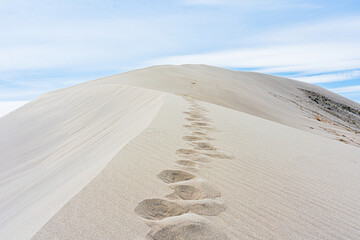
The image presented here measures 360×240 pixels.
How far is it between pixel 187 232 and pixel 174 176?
743 mm

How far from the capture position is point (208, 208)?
1.79m

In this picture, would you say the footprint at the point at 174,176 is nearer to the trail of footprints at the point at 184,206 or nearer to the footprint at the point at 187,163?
the trail of footprints at the point at 184,206

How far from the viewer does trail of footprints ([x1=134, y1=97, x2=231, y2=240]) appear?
5.00 feet

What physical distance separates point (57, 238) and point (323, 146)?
4.06 m

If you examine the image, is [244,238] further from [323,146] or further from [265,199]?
[323,146]

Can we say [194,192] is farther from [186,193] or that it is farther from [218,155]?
[218,155]

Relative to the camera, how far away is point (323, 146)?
14.3ft

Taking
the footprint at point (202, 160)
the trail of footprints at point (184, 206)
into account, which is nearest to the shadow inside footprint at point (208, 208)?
the trail of footprints at point (184, 206)

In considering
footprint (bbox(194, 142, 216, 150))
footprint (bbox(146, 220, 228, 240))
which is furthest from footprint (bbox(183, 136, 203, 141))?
footprint (bbox(146, 220, 228, 240))

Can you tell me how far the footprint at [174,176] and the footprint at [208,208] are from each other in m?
0.39

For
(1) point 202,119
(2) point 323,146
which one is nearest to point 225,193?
(1) point 202,119

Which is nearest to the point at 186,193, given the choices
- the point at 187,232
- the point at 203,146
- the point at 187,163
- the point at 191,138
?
the point at 187,232

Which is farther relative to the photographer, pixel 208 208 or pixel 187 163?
pixel 187 163

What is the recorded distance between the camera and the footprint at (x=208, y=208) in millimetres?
1737
